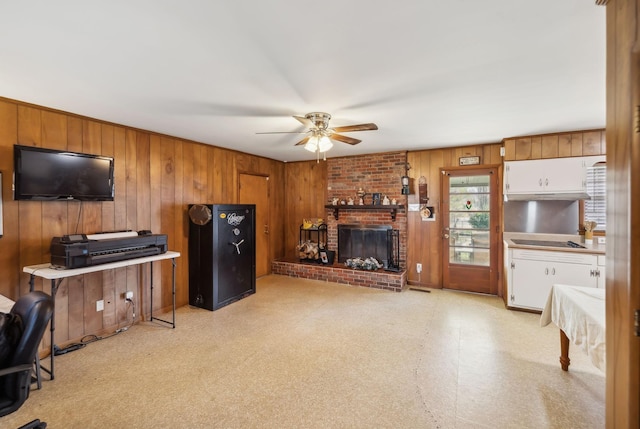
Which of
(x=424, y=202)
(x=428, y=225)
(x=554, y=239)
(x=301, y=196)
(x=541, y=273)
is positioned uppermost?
(x=301, y=196)

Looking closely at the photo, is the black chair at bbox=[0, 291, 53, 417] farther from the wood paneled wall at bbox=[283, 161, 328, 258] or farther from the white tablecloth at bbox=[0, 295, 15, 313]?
the wood paneled wall at bbox=[283, 161, 328, 258]

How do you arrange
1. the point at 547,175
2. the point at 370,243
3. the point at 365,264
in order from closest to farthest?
the point at 547,175 → the point at 365,264 → the point at 370,243

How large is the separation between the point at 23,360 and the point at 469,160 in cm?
516

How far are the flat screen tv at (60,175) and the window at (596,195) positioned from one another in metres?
5.76

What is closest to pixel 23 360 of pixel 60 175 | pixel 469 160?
pixel 60 175

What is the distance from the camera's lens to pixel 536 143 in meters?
3.81

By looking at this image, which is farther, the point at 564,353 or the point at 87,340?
the point at 87,340

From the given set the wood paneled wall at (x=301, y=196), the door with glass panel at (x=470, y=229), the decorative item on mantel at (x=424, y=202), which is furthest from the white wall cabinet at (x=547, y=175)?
the wood paneled wall at (x=301, y=196)

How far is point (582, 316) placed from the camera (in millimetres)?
1963

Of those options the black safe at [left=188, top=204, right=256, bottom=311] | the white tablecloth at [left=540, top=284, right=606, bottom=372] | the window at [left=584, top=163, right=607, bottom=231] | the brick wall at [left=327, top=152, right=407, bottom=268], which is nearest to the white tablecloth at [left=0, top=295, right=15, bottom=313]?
the black safe at [left=188, top=204, right=256, bottom=311]

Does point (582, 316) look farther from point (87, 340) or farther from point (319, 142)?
point (87, 340)

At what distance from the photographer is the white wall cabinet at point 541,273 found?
3.40 m

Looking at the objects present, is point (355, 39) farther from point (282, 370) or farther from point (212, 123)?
point (282, 370)

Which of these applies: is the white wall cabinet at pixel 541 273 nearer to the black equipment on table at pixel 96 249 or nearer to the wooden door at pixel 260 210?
the wooden door at pixel 260 210
